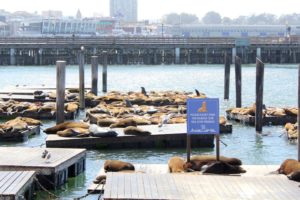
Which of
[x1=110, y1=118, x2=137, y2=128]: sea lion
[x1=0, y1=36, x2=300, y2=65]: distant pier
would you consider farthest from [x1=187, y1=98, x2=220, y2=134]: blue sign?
[x1=0, y1=36, x2=300, y2=65]: distant pier

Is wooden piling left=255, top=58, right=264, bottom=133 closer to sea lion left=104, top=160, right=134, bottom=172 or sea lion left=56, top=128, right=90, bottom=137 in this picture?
sea lion left=56, top=128, right=90, bottom=137

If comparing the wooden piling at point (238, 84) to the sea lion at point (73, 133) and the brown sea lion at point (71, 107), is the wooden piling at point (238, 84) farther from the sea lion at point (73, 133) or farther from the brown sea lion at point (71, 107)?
the sea lion at point (73, 133)

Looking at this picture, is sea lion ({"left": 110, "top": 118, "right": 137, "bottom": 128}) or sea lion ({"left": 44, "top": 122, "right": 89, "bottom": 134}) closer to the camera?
sea lion ({"left": 44, "top": 122, "right": 89, "bottom": 134})

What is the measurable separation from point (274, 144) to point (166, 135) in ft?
10.5

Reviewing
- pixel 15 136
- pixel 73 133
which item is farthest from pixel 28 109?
pixel 73 133

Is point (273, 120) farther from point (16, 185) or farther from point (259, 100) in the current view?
point (16, 185)

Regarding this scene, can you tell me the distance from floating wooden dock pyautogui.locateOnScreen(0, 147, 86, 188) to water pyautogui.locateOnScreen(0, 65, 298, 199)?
0.23m

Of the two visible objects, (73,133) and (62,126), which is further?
(62,126)

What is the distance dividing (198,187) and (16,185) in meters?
2.82

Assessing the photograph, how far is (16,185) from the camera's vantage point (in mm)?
13078

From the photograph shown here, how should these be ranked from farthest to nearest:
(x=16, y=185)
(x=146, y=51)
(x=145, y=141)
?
(x=146, y=51)
(x=145, y=141)
(x=16, y=185)

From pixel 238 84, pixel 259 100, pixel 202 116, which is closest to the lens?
pixel 202 116

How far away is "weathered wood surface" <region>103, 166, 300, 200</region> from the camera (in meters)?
11.9

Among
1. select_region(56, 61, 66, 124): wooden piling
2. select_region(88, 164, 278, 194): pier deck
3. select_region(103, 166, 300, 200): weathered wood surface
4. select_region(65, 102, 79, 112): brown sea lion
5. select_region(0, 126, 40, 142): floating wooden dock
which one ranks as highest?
select_region(56, 61, 66, 124): wooden piling
